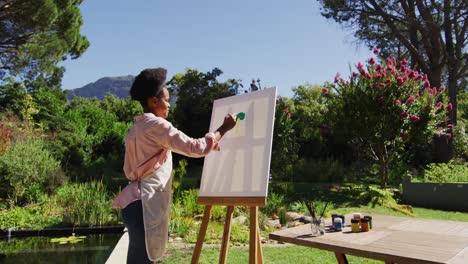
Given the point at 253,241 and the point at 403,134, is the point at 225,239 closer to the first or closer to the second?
the point at 253,241

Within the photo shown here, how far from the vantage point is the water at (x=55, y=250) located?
4.93m

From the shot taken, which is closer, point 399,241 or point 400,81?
point 399,241

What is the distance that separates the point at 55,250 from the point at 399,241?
4.66 m

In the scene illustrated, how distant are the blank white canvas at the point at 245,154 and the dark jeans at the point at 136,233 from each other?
0.84m

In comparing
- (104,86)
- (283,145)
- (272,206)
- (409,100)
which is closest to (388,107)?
(409,100)

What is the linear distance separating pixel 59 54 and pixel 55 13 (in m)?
1.78

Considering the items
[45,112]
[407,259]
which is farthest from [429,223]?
[45,112]

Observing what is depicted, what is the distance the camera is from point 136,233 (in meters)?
2.18

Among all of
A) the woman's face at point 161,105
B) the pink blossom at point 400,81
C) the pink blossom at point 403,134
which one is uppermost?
the pink blossom at point 400,81

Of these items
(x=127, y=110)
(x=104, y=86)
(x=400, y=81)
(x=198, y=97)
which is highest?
(x=104, y=86)

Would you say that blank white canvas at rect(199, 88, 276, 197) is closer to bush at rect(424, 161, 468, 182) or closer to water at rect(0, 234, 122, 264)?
water at rect(0, 234, 122, 264)

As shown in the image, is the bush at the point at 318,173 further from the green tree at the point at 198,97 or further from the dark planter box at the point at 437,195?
the green tree at the point at 198,97

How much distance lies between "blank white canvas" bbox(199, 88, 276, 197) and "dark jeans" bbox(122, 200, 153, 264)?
2.77 feet

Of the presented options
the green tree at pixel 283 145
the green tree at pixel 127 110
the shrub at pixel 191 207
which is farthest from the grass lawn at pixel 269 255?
the green tree at pixel 127 110
